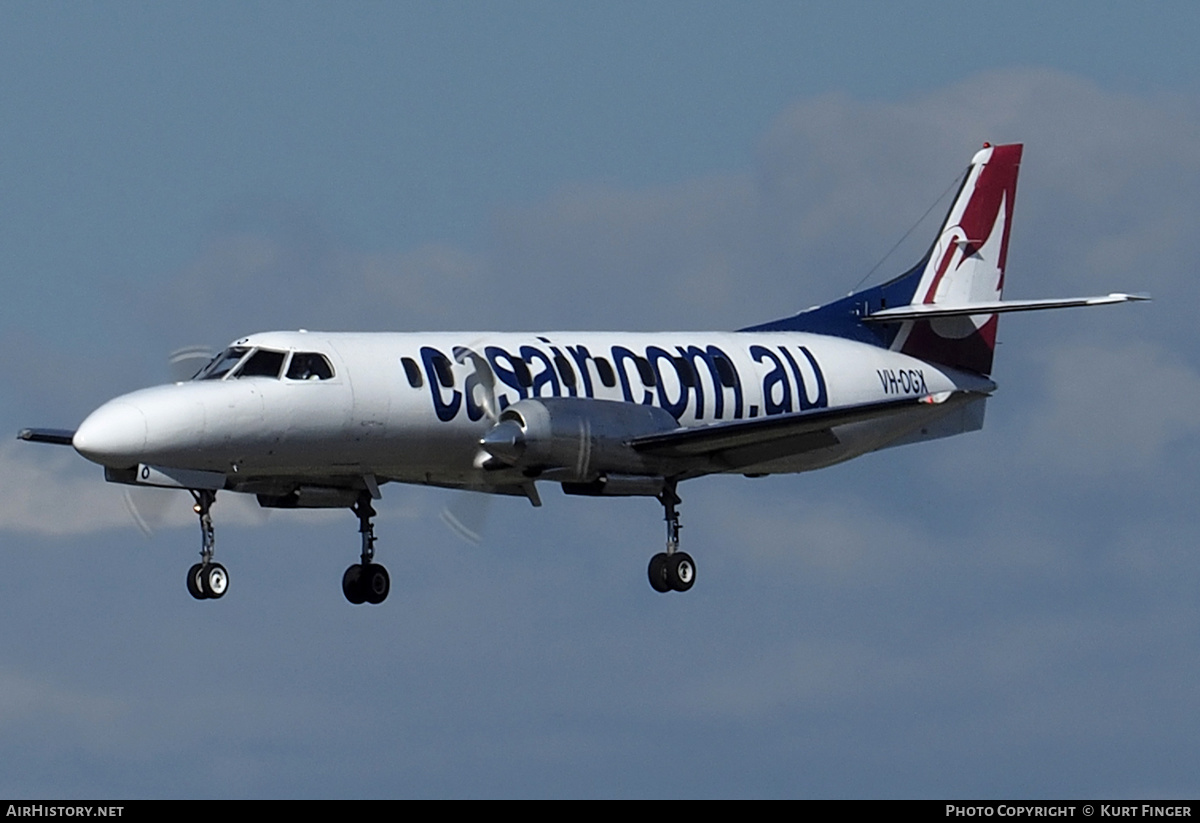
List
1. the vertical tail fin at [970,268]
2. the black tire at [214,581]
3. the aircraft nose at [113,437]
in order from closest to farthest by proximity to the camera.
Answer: the aircraft nose at [113,437], the black tire at [214,581], the vertical tail fin at [970,268]

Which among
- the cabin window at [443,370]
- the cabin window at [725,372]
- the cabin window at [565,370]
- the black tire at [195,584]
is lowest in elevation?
the black tire at [195,584]

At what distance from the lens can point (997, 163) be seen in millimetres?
39906

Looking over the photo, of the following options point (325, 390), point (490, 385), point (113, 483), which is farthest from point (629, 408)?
point (113, 483)

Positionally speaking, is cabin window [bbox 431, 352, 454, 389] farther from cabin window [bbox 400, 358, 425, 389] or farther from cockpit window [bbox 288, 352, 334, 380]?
cockpit window [bbox 288, 352, 334, 380]

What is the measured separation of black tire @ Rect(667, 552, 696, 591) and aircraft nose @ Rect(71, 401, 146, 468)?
26.4 feet

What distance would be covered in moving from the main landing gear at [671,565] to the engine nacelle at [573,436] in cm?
→ 96

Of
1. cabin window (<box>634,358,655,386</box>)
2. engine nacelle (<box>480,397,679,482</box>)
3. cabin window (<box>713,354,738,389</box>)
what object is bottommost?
engine nacelle (<box>480,397,679,482</box>)

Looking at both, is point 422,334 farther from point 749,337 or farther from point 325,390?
point 749,337

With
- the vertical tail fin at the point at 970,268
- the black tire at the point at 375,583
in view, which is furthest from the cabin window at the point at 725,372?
the black tire at the point at 375,583

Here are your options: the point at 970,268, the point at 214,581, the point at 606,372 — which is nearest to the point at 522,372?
the point at 606,372

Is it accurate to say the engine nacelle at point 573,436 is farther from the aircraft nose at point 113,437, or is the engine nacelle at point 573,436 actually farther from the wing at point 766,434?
the aircraft nose at point 113,437

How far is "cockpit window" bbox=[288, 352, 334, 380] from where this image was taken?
102 feet

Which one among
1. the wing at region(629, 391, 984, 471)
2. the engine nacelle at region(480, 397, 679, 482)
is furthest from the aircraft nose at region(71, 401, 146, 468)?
the wing at region(629, 391, 984, 471)

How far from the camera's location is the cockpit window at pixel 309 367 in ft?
102
